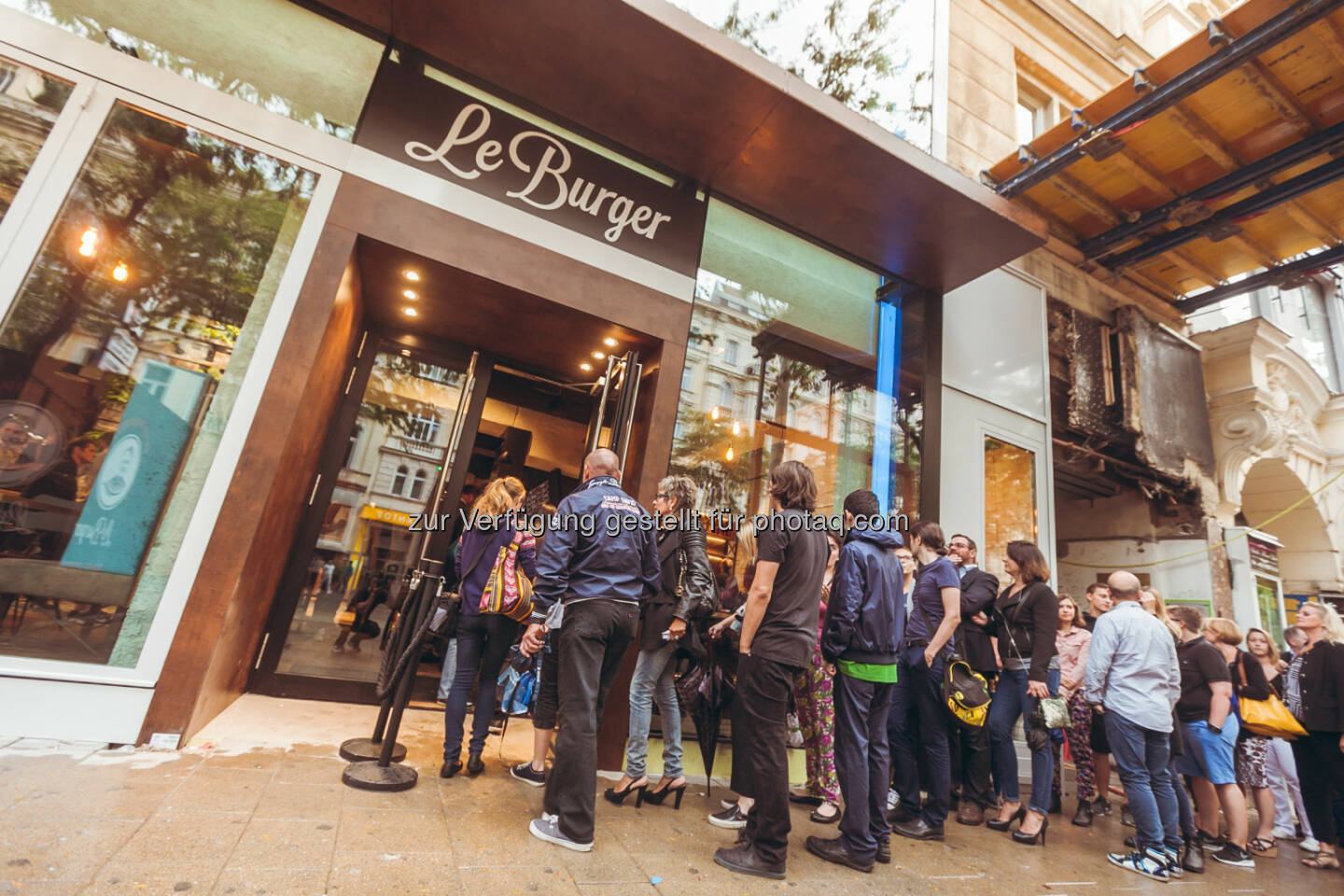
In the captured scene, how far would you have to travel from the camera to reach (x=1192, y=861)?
153 inches

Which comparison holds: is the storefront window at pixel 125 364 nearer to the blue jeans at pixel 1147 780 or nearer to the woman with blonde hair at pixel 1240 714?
the blue jeans at pixel 1147 780

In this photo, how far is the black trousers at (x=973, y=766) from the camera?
4.36 m

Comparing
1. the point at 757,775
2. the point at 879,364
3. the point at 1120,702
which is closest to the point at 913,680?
the point at 1120,702

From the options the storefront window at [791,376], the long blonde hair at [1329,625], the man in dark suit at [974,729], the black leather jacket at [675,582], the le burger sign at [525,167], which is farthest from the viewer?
the storefront window at [791,376]

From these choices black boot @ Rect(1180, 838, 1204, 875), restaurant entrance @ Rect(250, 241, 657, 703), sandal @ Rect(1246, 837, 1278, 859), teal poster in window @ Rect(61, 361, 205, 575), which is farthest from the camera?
restaurant entrance @ Rect(250, 241, 657, 703)

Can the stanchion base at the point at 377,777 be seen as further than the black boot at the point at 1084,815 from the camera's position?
No

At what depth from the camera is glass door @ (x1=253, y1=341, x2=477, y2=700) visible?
490 centimetres

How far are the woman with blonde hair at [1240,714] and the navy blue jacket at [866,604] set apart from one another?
368cm

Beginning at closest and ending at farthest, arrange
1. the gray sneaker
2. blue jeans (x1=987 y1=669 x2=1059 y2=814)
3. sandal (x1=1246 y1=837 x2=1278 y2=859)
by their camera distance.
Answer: the gray sneaker, blue jeans (x1=987 y1=669 x2=1059 y2=814), sandal (x1=1246 y1=837 x2=1278 y2=859)

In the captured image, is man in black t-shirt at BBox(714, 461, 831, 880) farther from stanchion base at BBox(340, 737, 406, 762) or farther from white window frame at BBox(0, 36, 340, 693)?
white window frame at BBox(0, 36, 340, 693)

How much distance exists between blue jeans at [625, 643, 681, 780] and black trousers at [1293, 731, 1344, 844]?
18.6 ft

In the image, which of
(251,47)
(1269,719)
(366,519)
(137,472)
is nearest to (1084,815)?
(1269,719)

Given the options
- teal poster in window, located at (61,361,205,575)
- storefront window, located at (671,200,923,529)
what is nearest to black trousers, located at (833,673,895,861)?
storefront window, located at (671,200,923,529)

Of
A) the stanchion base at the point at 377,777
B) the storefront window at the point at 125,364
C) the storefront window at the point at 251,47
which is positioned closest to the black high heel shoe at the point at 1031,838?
the stanchion base at the point at 377,777
